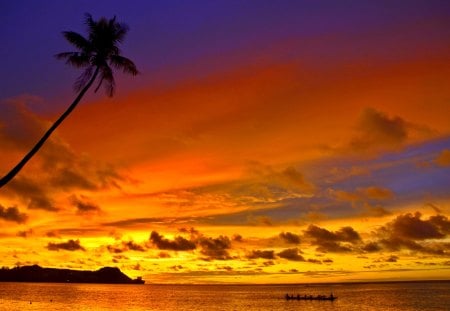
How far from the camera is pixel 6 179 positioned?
25.0 metres

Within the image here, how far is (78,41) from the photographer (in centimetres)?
3250

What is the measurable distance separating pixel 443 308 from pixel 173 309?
73.0 m

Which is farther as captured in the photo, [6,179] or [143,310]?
[143,310]

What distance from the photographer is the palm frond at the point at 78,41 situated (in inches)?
1265

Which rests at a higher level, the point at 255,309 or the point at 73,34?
the point at 73,34

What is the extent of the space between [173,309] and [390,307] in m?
59.9

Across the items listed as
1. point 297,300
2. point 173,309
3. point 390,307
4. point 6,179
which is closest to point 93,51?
point 6,179

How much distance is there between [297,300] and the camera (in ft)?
589

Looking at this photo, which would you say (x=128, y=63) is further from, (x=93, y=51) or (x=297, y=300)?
(x=297, y=300)

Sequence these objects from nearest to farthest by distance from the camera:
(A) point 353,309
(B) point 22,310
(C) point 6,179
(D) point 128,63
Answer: (C) point 6,179 → (D) point 128,63 → (B) point 22,310 → (A) point 353,309

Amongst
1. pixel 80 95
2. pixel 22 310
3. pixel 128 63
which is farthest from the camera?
pixel 22 310

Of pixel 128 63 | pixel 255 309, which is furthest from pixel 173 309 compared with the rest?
pixel 128 63

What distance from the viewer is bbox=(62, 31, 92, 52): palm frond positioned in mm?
32125

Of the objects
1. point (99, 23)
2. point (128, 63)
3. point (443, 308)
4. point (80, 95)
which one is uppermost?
point (99, 23)
